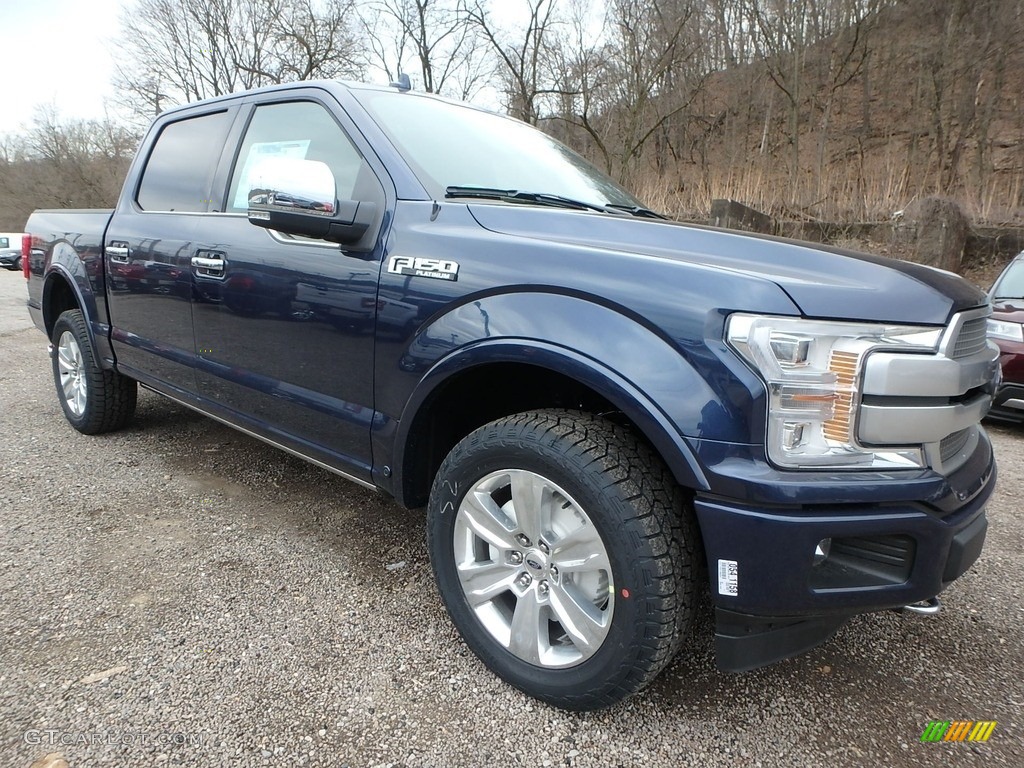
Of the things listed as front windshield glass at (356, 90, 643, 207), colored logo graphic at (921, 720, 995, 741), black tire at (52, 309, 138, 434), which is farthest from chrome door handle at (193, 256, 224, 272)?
colored logo graphic at (921, 720, 995, 741)

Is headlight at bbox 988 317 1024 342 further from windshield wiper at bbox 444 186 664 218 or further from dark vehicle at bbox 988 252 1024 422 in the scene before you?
windshield wiper at bbox 444 186 664 218

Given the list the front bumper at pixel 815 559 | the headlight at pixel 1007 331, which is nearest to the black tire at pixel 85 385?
the front bumper at pixel 815 559

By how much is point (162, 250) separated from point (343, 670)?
88.4 inches

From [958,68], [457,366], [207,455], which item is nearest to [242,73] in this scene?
[958,68]

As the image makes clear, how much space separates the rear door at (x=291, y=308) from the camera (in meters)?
2.28

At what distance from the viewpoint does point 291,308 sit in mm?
2439

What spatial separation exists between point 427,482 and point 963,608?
209cm

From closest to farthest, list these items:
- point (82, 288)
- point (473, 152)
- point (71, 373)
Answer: point (473, 152)
point (82, 288)
point (71, 373)

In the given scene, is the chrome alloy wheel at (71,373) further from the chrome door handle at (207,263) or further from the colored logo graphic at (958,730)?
the colored logo graphic at (958,730)

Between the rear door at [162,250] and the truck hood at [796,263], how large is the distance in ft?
5.97

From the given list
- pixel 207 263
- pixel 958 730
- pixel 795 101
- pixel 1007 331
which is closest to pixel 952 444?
pixel 958 730

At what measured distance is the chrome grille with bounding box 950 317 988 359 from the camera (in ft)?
5.26

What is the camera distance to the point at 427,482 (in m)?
2.32

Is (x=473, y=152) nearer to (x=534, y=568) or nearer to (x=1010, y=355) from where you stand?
(x=534, y=568)
